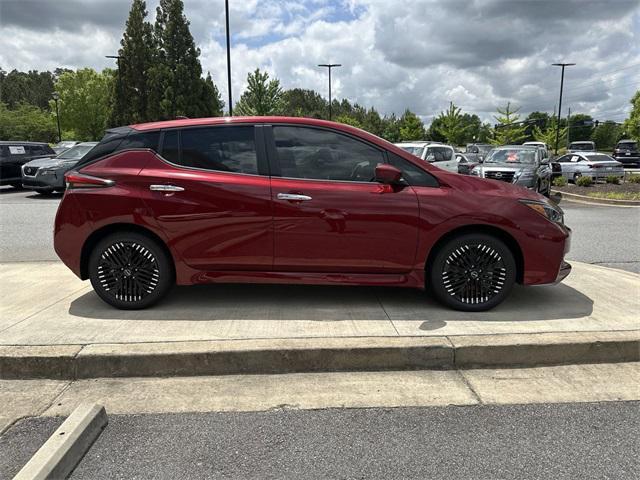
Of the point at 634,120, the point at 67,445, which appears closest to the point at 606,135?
the point at 634,120

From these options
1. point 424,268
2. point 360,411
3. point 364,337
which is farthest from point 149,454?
point 424,268

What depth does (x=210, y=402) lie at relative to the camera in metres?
3.13

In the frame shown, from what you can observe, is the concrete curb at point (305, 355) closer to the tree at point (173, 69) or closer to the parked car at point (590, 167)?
the parked car at point (590, 167)

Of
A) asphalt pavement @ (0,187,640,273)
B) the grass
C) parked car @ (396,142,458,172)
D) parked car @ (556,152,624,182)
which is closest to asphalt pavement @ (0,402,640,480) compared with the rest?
asphalt pavement @ (0,187,640,273)

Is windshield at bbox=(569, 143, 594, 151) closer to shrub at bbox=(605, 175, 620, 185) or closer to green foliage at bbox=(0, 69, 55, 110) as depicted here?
shrub at bbox=(605, 175, 620, 185)

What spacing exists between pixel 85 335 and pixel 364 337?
2.13 metres

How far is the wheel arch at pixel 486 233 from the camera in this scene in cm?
423

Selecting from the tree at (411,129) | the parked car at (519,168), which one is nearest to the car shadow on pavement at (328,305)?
the parked car at (519,168)

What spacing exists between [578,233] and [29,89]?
11954 cm

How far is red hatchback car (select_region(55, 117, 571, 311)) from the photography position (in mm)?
4113

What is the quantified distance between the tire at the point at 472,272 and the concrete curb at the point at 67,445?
2.79m

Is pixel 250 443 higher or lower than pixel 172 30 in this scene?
lower

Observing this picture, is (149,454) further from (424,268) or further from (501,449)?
(424,268)

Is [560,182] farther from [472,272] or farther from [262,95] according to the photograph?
[262,95]
